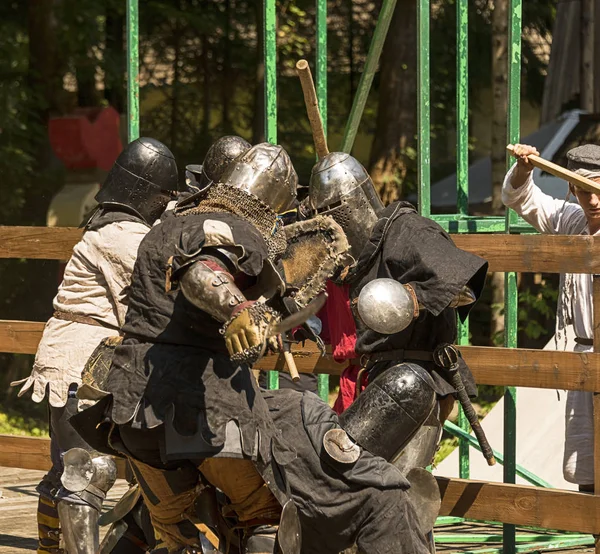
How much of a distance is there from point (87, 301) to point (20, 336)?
84 cm

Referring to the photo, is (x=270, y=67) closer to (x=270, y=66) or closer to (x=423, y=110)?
(x=270, y=66)

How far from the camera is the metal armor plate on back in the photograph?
430 cm

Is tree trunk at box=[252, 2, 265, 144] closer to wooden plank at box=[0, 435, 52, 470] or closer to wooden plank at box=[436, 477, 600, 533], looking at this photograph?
wooden plank at box=[0, 435, 52, 470]

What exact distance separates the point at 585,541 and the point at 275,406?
2.12 m

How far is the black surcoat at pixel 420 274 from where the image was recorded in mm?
4445

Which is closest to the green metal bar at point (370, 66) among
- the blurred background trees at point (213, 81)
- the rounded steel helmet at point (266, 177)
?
the rounded steel helmet at point (266, 177)

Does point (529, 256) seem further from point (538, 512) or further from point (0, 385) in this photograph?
point (0, 385)

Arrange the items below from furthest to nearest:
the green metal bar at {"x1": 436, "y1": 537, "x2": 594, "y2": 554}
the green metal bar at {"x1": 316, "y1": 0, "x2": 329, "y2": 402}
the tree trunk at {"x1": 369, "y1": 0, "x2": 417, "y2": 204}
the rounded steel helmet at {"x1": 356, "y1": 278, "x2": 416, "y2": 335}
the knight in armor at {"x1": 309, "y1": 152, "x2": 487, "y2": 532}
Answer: the tree trunk at {"x1": 369, "y1": 0, "x2": 417, "y2": 204}, the green metal bar at {"x1": 316, "y1": 0, "x2": 329, "y2": 402}, the green metal bar at {"x1": 436, "y1": 537, "x2": 594, "y2": 554}, the knight in armor at {"x1": 309, "y1": 152, "x2": 487, "y2": 532}, the rounded steel helmet at {"x1": 356, "y1": 278, "x2": 416, "y2": 335}

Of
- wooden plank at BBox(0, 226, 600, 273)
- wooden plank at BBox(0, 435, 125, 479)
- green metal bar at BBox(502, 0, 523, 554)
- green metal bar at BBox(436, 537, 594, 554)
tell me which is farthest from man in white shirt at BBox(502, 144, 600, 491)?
wooden plank at BBox(0, 435, 125, 479)

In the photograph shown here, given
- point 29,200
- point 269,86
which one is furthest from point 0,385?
point 269,86

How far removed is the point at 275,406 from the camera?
4.21 m

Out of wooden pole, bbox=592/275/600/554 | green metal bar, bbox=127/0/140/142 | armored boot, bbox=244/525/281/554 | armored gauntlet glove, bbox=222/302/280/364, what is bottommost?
armored boot, bbox=244/525/281/554

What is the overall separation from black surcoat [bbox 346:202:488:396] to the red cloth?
0.25 meters

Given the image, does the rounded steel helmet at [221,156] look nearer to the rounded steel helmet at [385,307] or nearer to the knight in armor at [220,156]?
the knight in armor at [220,156]
